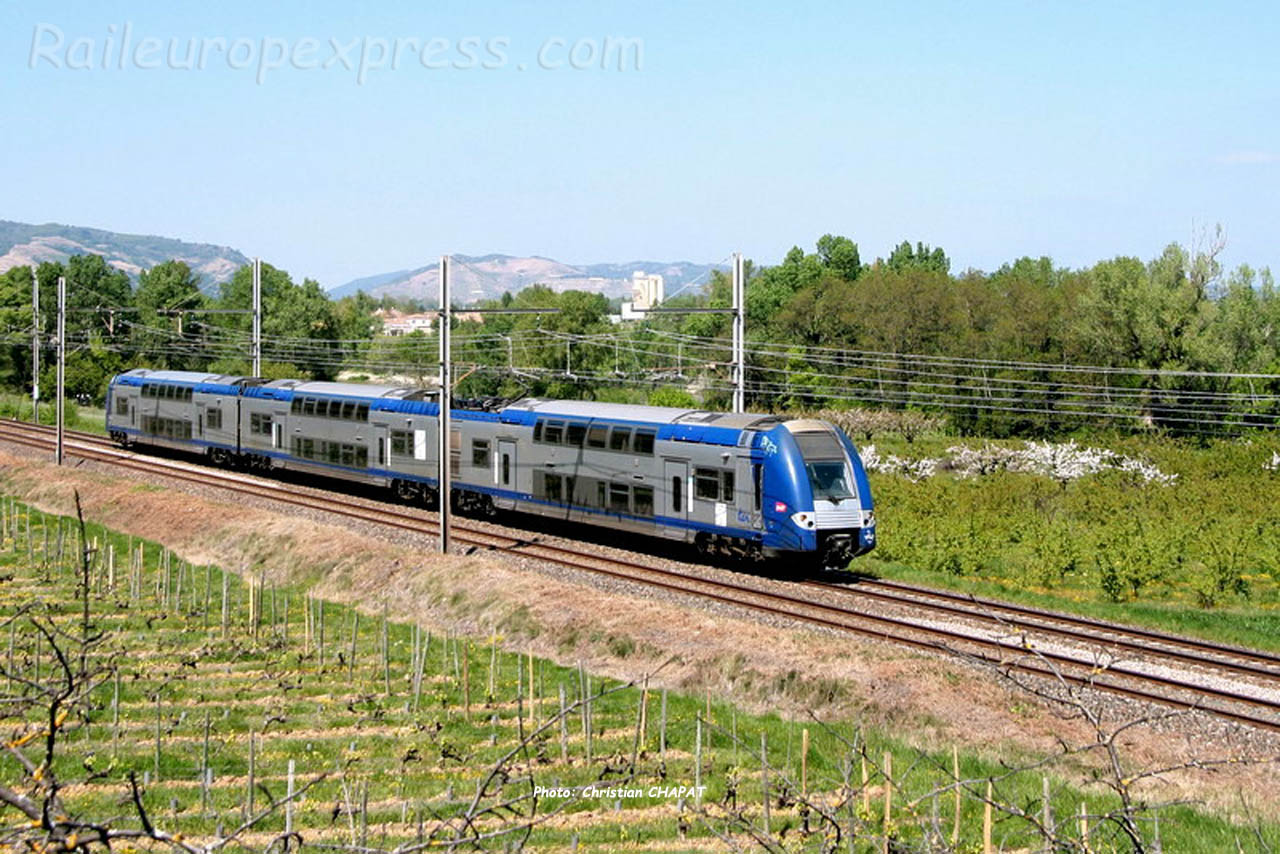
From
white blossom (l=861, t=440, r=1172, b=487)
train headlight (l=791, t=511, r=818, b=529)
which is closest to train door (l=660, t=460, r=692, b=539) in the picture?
train headlight (l=791, t=511, r=818, b=529)

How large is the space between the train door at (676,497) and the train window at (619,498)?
135 centimetres

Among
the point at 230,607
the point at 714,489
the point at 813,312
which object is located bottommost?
the point at 230,607

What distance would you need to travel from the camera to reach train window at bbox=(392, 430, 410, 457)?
39.8m

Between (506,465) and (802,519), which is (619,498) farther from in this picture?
(802,519)

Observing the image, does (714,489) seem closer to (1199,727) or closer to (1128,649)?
(1128,649)

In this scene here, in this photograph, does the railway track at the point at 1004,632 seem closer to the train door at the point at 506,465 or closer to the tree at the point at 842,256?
the train door at the point at 506,465

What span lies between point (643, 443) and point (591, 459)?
203cm

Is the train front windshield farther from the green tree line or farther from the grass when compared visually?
the green tree line

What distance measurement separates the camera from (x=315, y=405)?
44.1 m

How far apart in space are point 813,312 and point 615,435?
69.9 m

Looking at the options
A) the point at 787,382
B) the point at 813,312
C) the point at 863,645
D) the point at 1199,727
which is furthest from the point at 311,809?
the point at 813,312

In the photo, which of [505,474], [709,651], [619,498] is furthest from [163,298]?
[709,651]

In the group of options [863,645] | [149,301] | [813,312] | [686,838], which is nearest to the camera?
[686,838]

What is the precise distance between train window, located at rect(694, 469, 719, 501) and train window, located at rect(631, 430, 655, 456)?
168 centimetres
